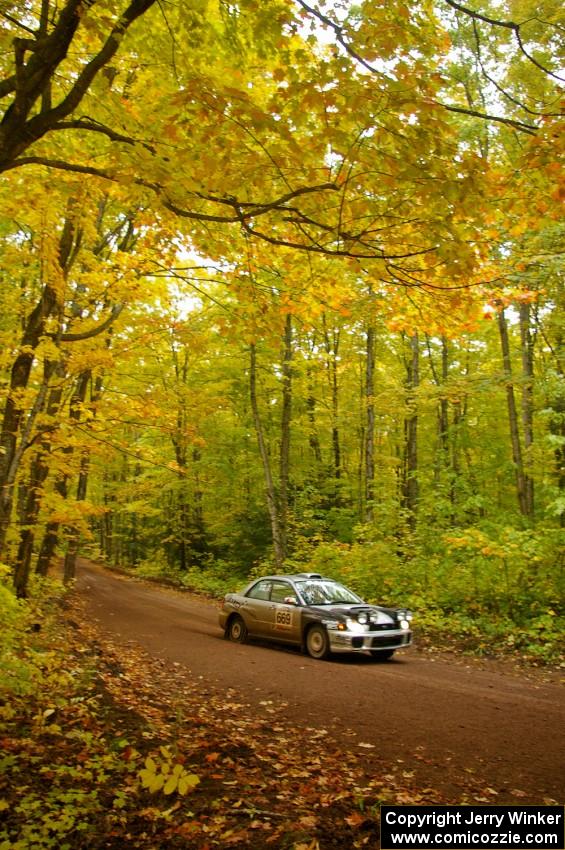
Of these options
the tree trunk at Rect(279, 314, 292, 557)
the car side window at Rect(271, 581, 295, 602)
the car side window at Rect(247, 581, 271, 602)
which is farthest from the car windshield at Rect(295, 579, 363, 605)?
the tree trunk at Rect(279, 314, 292, 557)

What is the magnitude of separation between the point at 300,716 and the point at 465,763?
208cm

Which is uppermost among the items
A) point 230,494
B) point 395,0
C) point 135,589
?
point 395,0

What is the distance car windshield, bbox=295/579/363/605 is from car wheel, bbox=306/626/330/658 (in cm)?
55

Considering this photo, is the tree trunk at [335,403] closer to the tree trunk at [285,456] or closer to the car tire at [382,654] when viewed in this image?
the tree trunk at [285,456]

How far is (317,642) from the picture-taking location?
32.7 ft

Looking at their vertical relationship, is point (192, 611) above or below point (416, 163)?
below

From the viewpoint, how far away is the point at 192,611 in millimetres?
17609

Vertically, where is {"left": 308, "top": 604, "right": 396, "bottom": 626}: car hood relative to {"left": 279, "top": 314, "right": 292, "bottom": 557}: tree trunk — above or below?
below

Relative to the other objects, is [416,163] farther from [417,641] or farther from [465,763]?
[417,641]

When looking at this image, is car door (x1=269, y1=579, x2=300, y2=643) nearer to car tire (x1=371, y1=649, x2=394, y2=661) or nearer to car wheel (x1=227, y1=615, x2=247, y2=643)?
car wheel (x1=227, y1=615, x2=247, y2=643)

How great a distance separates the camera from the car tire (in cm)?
968

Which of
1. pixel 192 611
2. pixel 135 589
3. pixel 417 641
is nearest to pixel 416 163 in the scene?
pixel 417 641

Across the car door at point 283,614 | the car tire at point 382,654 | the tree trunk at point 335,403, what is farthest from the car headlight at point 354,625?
the tree trunk at point 335,403

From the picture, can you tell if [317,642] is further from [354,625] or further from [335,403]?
[335,403]
